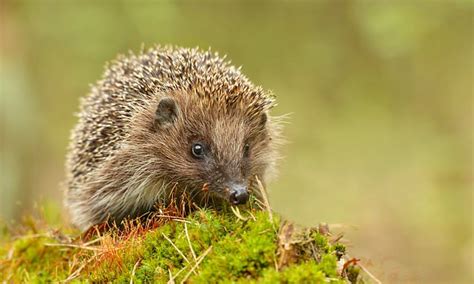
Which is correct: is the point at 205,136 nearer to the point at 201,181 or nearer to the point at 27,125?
the point at 201,181

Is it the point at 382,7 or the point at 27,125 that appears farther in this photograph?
the point at 27,125

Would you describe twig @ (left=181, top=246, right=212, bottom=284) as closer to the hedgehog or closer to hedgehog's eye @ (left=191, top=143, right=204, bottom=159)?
the hedgehog

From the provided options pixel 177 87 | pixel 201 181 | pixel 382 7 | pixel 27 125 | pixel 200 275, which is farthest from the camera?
pixel 27 125

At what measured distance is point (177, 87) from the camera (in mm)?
5535

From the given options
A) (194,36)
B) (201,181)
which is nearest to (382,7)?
(194,36)

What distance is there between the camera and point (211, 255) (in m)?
3.58

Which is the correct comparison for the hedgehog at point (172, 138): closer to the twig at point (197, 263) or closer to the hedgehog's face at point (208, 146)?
the hedgehog's face at point (208, 146)

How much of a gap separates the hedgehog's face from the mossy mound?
0.81 metres

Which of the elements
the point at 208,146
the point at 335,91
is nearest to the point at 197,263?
the point at 208,146

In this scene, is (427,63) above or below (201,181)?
above

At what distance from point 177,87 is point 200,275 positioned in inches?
95.2

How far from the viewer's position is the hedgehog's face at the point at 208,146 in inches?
201


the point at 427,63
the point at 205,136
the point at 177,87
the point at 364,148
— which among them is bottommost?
the point at 205,136

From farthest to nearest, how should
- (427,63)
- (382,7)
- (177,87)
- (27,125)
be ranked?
(427,63) → (27,125) → (382,7) → (177,87)
